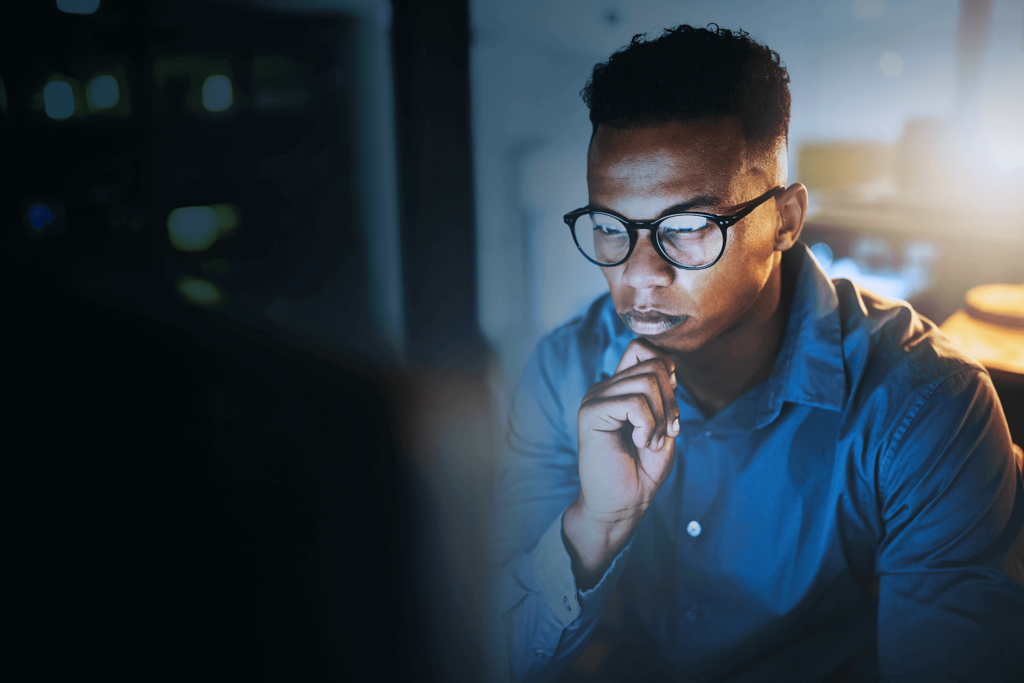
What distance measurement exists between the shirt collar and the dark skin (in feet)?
0.06

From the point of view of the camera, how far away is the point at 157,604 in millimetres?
1858

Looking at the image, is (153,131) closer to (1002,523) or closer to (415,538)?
(415,538)

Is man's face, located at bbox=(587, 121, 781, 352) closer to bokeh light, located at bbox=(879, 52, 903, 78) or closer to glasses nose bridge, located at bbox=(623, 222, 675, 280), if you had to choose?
glasses nose bridge, located at bbox=(623, 222, 675, 280)

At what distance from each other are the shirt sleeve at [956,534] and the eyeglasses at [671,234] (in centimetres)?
35

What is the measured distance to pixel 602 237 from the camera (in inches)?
38.4

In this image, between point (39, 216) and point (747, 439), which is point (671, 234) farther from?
point (39, 216)

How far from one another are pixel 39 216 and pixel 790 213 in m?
2.92

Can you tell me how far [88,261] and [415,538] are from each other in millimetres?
1845

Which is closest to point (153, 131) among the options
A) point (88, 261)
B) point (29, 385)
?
point (88, 261)

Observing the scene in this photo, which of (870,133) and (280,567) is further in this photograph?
(280,567)

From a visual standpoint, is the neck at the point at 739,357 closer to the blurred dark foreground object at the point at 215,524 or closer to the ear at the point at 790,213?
the ear at the point at 790,213

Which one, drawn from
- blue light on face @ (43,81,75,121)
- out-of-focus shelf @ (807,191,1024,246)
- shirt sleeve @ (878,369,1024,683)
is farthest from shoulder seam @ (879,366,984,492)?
blue light on face @ (43,81,75,121)

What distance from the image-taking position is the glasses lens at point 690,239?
2.89 feet

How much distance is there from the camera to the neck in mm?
952
